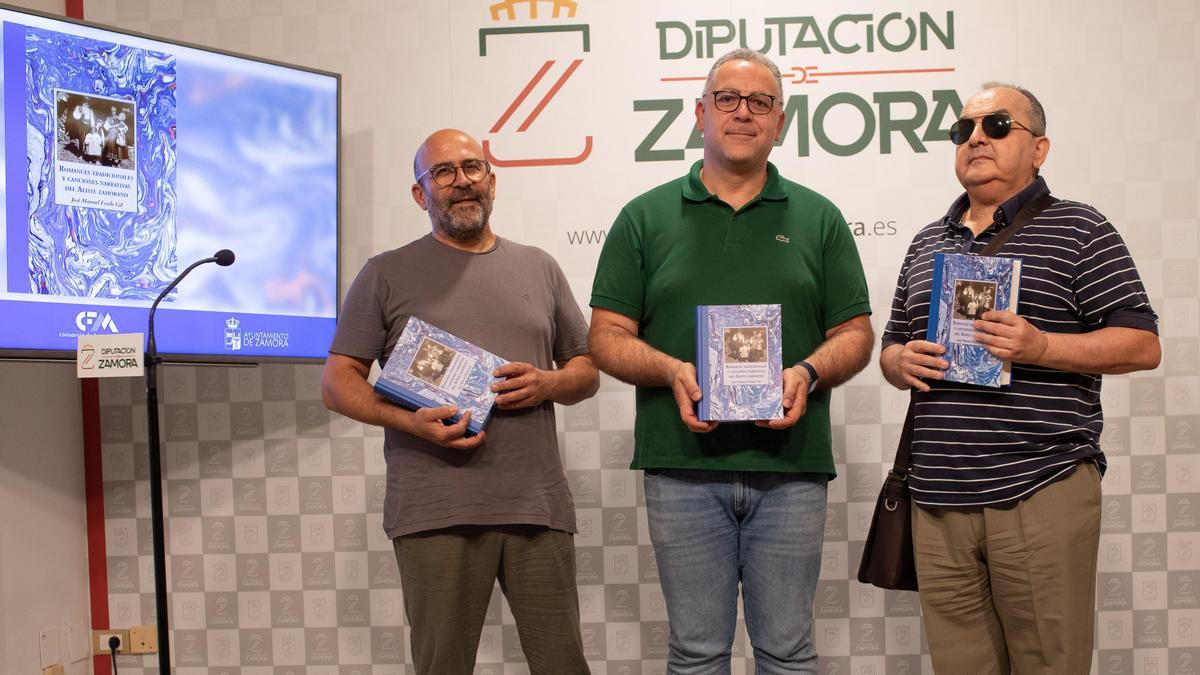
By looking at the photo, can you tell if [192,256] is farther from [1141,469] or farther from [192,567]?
[1141,469]

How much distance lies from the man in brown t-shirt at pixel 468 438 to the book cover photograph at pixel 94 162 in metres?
0.90

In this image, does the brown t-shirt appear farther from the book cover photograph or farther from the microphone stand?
the book cover photograph

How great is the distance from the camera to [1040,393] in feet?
7.64

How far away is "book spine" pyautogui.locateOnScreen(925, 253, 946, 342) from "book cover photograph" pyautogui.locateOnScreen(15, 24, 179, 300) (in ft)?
7.76

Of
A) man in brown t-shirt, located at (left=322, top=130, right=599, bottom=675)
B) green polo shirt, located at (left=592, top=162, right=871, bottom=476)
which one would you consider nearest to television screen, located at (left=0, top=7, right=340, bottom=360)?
man in brown t-shirt, located at (left=322, top=130, right=599, bottom=675)

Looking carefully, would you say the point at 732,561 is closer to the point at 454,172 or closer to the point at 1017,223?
the point at 1017,223

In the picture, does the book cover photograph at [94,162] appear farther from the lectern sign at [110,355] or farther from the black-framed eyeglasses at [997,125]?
the black-framed eyeglasses at [997,125]

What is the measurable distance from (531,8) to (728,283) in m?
1.85

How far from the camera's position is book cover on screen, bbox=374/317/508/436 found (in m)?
2.54

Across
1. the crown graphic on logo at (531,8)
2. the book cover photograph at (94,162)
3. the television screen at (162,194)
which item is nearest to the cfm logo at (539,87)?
the crown graphic on logo at (531,8)

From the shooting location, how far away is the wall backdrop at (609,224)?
3617mm

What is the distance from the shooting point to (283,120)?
11.4ft

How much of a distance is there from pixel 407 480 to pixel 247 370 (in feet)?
4.73

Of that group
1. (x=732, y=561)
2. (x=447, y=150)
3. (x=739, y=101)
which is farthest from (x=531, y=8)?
(x=732, y=561)
